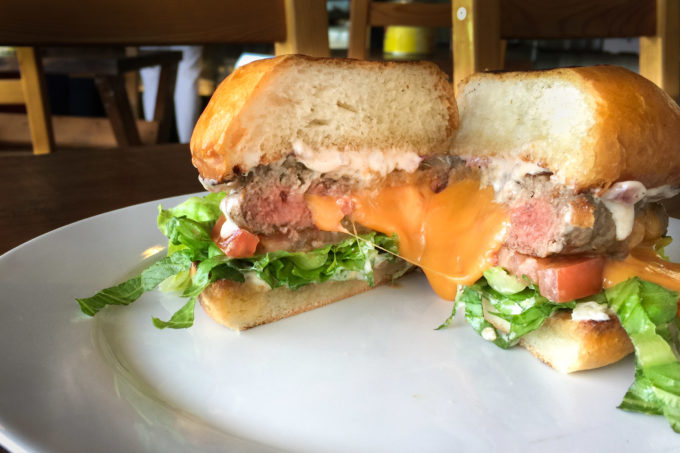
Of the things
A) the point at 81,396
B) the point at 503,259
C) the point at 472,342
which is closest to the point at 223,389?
the point at 81,396

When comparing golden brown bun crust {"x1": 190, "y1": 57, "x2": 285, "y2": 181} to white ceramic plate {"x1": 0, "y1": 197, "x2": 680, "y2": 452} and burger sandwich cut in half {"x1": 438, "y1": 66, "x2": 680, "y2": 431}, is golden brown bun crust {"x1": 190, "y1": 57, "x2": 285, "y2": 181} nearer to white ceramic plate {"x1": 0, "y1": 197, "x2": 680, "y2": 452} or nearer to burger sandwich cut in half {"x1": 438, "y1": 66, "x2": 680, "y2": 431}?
white ceramic plate {"x1": 0, "y1": 197, "x2": 680, "y2": 452}

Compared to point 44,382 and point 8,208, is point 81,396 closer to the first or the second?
point 44,382

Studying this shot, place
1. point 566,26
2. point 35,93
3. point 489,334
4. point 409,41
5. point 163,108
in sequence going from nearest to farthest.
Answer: point 489,334, point 35,93, point 566,26, point 163,108, point 409,41

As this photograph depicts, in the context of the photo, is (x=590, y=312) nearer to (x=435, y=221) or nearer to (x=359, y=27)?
(x=435, y=221)

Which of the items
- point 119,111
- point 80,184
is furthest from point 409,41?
point 80,184

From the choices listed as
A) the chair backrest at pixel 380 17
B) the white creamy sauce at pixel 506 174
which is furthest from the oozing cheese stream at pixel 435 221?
the chair backrest at pixel 380 17

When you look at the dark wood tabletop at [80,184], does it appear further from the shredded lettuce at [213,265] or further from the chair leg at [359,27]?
the chair leg at [359,27]

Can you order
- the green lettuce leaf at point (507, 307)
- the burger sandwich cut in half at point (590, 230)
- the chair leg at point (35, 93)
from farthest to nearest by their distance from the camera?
the chair leg at point (35, 93), the green lettuce leaf at point (507, 307), the burger sandwich cut in half at point (590, 230)
